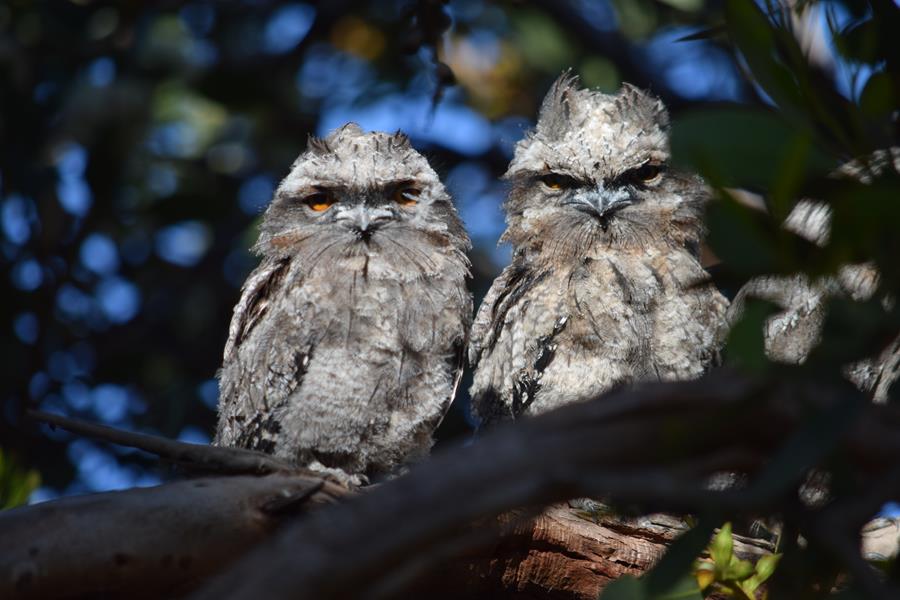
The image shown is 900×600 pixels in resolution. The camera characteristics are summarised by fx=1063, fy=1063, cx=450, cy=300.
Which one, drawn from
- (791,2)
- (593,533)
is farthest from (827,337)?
(593,533)

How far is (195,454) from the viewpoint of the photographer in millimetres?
2150

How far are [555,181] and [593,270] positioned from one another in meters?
0.51

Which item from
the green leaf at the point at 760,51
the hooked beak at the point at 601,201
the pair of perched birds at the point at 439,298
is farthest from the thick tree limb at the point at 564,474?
the hooked beak at the point at 601,201

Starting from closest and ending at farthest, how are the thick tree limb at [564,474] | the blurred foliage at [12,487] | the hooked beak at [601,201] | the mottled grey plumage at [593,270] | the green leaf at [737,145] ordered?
the thick tree limb at [564,474] → the green leaf at [737,145] → the blurred foliage at [12,487] → the mottled grey plumage at [593,270] → the hooked beak at [601,201]

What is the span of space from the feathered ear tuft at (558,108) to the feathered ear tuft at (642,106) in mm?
209

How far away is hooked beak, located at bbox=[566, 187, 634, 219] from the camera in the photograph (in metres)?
3.99

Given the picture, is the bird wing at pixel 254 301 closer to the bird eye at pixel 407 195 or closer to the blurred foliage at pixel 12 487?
the bird eye at pixel 407 195

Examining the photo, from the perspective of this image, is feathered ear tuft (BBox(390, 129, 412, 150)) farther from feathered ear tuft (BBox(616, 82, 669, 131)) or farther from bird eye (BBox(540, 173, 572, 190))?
feathered ear tuft (BBox(616, 82, 669, 131))

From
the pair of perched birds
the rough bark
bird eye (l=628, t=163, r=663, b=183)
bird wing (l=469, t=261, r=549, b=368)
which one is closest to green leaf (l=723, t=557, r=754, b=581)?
the rough bark

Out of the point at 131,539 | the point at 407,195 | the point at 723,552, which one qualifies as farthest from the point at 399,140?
the point at 131,539

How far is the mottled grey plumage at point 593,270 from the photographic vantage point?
3686 mm

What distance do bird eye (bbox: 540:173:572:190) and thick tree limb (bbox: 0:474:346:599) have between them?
2.45 m

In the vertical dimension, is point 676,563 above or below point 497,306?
below

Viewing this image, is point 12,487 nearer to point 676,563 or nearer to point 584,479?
point 676,563
